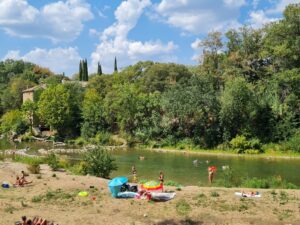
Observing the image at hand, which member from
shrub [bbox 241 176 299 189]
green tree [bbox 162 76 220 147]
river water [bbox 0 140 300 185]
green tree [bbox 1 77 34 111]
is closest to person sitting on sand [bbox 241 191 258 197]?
shrub [bbox 241 176 299 189]

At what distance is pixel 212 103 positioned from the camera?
60344 mm

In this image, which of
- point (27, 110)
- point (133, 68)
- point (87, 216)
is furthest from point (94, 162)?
point (133, 68)

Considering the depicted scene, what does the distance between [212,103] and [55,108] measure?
3139 centimetres

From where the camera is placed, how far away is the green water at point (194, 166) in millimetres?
36281

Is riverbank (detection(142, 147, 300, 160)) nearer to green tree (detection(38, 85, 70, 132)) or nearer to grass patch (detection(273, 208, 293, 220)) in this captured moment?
green tree (detection(38, 85, 70, 132))

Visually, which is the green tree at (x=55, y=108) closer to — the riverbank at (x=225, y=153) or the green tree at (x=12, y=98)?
the riverbank at (x=225, y=153)

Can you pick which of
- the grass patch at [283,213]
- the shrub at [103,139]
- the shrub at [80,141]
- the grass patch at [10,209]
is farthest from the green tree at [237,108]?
the grass patch at [10,209]

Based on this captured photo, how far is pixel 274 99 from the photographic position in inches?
2315

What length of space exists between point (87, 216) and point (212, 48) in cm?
5541

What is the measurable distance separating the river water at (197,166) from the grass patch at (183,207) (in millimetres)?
10645

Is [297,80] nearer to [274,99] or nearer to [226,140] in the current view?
[274,99]

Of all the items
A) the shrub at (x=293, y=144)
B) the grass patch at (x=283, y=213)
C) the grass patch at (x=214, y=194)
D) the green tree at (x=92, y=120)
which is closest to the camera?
the grass patch at (x=283, y=213)

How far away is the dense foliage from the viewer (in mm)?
57375

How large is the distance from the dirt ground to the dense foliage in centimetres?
3323
